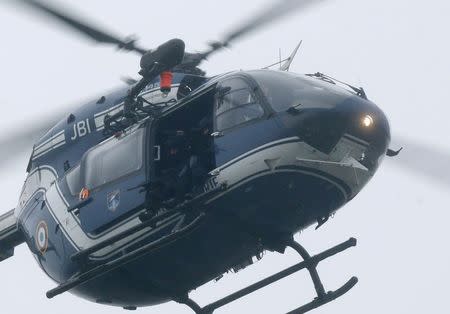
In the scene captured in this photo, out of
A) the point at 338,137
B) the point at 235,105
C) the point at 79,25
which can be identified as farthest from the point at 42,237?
the point at 338,137

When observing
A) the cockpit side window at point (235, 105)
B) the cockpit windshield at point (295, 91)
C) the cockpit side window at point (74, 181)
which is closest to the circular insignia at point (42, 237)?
the cockpit side window at point (74, 181)

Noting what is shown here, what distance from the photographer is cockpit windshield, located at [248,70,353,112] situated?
12.3m

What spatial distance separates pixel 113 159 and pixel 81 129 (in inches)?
44.9

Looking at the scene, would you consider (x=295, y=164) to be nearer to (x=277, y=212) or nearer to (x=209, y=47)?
(x=277, y=212)

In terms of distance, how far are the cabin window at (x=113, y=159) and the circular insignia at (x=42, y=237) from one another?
3.80 ft

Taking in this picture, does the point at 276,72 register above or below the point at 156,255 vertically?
above

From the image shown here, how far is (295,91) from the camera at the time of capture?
1248 cm

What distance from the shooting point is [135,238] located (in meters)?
13.2

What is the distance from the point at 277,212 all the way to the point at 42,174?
13.5 ft

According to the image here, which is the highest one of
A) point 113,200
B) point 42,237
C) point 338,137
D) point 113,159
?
point 338,137

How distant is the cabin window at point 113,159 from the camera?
43.5 ft

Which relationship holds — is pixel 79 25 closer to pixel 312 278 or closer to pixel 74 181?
pixel 74 181

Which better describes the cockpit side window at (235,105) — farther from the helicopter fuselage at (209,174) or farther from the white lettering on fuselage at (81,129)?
the white lettering on fuselage at (81,129)

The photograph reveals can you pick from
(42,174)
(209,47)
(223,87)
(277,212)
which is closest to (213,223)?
(277,212)
